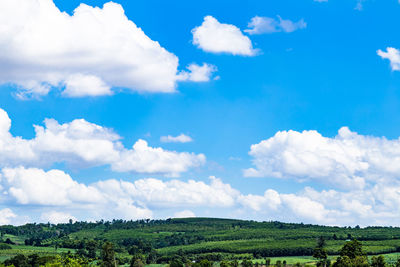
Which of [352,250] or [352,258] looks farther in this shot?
[352,250]

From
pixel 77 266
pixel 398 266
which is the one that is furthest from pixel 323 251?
pixel 77 266

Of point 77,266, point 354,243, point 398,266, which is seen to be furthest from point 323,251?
point 77,266

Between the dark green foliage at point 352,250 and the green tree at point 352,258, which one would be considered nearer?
the green tree at point 352,258

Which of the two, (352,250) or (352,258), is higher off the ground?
(352,250)

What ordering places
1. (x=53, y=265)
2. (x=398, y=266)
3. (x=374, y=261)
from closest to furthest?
(x=53, y=265)
(x=398, y=266)
(x=374, y=261)

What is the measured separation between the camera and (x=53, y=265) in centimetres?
15125

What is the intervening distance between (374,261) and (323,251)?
1946cm

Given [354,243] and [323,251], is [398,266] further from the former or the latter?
[323,251]

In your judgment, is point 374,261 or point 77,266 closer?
point 77,266

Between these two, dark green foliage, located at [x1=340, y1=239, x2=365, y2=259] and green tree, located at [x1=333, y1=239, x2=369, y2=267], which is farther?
dark green foliage, located at [x1=340, y1=239, x2=365, y2=259]

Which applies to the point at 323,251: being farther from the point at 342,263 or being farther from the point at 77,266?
the point at 77,266

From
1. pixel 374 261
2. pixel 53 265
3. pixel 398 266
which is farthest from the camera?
pixel 374 261

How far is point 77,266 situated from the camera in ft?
502

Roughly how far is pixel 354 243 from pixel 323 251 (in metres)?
14.6
